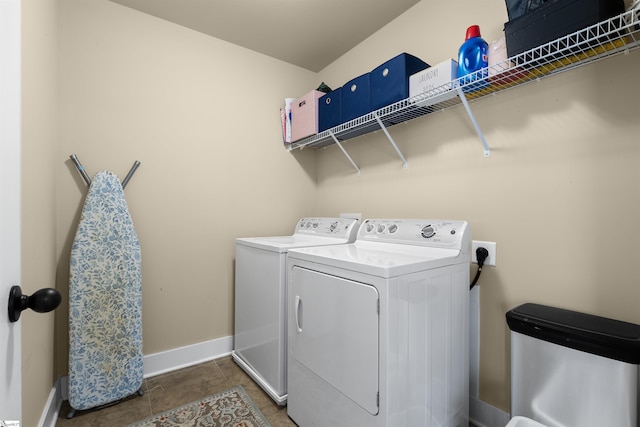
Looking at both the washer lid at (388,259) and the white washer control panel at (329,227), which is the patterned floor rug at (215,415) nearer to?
the washer lid at (388,259)

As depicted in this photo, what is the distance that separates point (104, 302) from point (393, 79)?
2119 millimetres

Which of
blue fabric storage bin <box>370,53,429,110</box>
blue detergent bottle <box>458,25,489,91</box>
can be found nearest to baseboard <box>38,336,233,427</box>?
blue fabric storage bin <box>370,53,429,110</box>

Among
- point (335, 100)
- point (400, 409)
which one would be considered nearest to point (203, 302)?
point (400, 409)

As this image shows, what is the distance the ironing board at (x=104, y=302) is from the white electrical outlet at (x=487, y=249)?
6.50 feet

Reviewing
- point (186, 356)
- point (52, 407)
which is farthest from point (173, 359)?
point (52, 407)

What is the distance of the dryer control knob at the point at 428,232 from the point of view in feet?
5.07

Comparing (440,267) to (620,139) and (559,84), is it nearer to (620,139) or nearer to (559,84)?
(620,139)

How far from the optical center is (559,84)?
1312mm

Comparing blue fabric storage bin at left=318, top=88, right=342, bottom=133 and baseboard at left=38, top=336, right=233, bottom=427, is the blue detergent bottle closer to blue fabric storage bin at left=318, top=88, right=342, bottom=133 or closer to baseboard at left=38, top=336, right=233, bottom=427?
blue fabric storage bin at left=318, top=88, right=342, bottom=133

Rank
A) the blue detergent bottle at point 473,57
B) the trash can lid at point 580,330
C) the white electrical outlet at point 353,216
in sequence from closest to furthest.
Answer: the trash can lid at point 580,330
the blue detergent bottle at point 473,57
the white electrical outlet at point 353,216

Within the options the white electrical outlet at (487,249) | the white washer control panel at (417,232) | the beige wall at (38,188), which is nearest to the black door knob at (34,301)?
the beige wall at (38,188)

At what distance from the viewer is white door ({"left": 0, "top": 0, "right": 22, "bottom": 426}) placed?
1.82 feet

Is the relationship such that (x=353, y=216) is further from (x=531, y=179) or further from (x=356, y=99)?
(x=531, y=179)

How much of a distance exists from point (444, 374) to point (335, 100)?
1.78m
